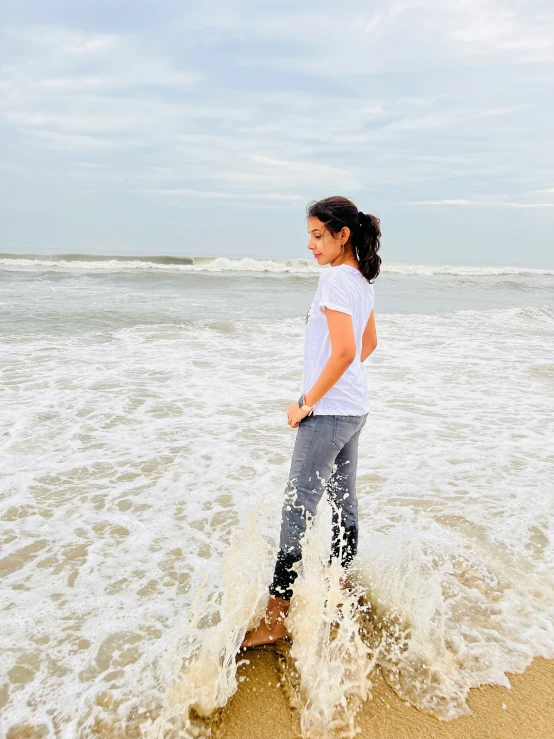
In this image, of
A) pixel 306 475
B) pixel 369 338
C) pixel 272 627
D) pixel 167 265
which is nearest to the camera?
pixel 306 475

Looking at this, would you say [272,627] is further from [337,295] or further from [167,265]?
[167,265]

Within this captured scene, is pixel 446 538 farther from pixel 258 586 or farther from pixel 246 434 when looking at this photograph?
pixel 246 434

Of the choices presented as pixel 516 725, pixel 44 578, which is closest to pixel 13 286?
pixel 44 578

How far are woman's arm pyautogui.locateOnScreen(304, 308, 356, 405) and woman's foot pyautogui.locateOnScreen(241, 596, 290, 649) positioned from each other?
3.59 feet

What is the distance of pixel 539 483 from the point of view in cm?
430

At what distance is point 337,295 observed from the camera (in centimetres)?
214

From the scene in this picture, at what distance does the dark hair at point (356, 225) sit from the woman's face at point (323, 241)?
0.8 inches

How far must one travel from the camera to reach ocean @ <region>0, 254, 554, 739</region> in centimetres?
227

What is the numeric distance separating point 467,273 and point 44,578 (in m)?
44.7

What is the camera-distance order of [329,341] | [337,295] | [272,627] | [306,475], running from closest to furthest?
1. [337,295]
2. [329,341]
3. [306,475]
4. [272,627]

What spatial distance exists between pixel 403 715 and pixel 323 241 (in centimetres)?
201

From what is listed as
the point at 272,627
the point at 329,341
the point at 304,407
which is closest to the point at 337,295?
the point at 329,341

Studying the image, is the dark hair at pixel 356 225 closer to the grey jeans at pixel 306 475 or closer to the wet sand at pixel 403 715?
the grey jeans at pixel 306 475

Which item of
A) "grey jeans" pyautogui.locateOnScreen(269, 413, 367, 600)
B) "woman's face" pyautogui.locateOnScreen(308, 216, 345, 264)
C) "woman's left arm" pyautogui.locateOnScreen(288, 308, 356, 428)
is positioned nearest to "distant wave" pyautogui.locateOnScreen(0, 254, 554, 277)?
"woman's face" pyautogui.locateOnScreen(308, 216, 345, 264)
